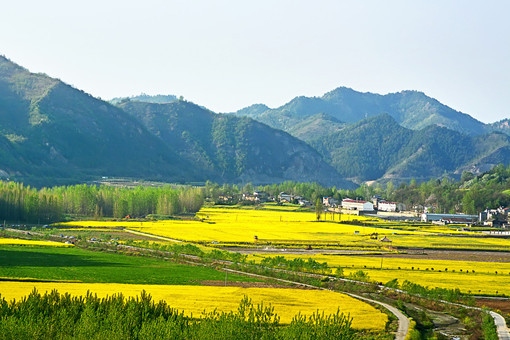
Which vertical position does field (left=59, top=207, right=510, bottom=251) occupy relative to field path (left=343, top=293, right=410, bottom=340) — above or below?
above

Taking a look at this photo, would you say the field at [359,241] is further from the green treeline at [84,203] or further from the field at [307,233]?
the green treeline at [84,203]

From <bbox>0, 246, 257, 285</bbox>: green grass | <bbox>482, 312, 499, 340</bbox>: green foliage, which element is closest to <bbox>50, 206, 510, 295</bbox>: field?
<bbox>482, 312, 499, 340</bbox>: green foliage

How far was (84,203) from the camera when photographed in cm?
14275

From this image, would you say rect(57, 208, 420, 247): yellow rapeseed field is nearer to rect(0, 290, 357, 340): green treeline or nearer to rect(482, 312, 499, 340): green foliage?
rect(482, 312, 499, 340): green foliage

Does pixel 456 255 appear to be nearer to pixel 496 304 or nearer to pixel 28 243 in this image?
pixel 496 304

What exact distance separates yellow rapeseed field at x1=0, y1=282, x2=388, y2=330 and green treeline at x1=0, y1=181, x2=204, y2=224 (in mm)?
69947

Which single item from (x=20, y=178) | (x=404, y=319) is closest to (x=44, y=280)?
(x=404, y=319)

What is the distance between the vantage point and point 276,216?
155625 mm

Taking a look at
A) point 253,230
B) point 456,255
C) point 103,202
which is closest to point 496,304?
point 456,255

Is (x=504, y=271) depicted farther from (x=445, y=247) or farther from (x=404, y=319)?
(x=404, y=319)

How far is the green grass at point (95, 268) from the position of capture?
58.9 metres

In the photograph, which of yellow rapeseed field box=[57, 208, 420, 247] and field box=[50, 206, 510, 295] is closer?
field box=[50, 206, 510, 295]

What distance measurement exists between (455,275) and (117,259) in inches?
1376

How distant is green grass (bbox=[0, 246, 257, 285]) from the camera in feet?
193
